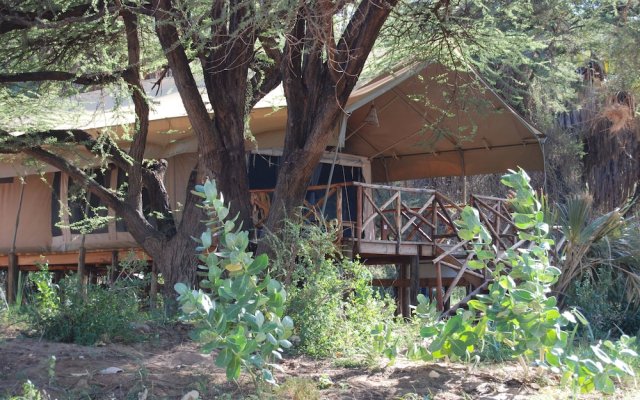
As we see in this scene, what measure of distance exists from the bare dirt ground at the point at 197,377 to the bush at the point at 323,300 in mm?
312

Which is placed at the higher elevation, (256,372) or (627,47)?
(627,47)

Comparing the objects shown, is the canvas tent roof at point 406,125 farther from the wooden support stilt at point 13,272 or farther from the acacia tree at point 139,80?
the wooden support stilt at point 13,272

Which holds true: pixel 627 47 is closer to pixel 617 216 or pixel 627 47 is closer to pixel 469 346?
pixel 617 216

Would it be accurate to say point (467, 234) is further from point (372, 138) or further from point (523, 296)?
point (372, 138)

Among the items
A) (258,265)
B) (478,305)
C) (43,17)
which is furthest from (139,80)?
(478,305)

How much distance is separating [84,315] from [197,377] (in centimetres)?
174

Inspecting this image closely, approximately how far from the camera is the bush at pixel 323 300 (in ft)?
24.1

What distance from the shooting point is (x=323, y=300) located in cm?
755

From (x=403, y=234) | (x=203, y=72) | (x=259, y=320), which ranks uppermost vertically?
(x=203, y=72)

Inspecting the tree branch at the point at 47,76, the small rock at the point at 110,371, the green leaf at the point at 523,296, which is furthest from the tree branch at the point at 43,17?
the green leaf at the point at 523,296

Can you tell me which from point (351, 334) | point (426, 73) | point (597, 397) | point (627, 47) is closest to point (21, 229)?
point (426, 73)

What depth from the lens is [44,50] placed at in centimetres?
1036

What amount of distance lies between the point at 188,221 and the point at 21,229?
709cm

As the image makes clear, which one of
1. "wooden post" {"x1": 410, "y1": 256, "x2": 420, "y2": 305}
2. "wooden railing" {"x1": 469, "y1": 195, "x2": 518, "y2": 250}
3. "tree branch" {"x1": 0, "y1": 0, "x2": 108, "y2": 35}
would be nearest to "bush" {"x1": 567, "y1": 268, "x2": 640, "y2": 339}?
"wooden railing" {"x1": 469, "y1": 195, "x2": 518, "y2": 250}
